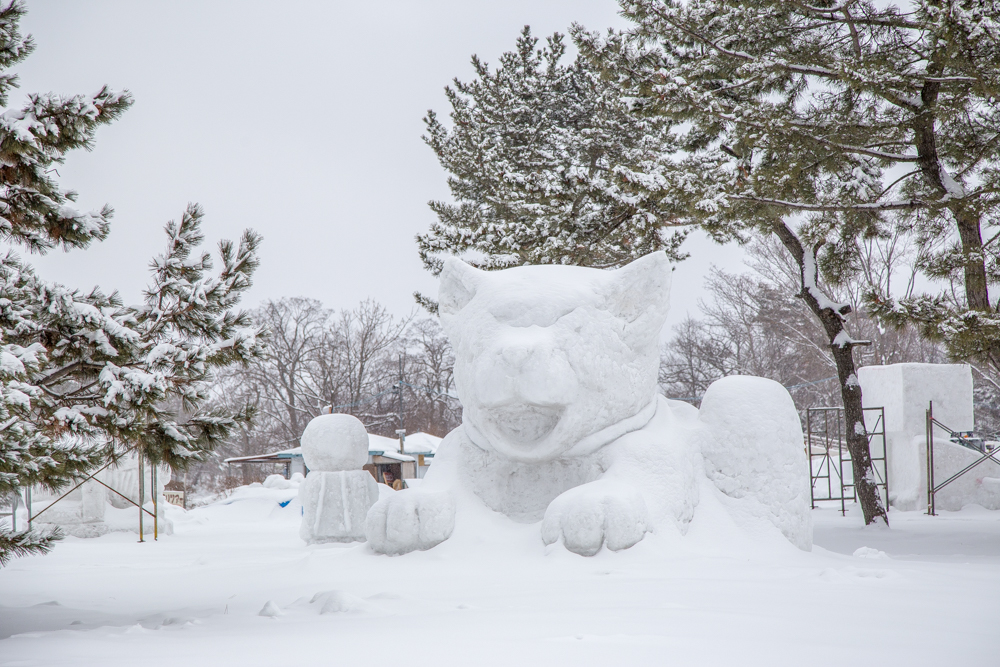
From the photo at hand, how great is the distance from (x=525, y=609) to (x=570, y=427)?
146 cm

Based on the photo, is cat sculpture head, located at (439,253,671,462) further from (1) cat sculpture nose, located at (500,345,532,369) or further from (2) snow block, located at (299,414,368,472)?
(2) snow block, located at (299,414,368,472)

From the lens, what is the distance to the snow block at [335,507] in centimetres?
783

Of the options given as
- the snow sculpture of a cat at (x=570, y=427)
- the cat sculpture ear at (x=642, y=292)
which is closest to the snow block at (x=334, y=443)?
the snow sculpture of a cat at (x=570, y=427)

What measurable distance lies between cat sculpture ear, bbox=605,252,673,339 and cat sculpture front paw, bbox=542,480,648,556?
44.2 inches

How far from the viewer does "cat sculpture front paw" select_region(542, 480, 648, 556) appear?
3.95 m

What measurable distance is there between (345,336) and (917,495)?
19540 millimetres

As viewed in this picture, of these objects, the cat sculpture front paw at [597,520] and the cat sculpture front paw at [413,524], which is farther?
the cat sculpture front paw at [413,524]

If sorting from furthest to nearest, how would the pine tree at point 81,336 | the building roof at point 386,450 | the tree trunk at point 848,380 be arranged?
the building roof at point 386,450 < the tree trunk at point 848,380 < the pine tree at point 81,336

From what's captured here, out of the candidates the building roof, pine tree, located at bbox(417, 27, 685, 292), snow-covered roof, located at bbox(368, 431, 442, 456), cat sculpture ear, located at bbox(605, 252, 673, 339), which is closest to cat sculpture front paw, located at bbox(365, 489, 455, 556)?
cat sculpture ear, located at bbox(605, 252, 673, 339)

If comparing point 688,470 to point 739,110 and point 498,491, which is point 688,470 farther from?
point 739,110

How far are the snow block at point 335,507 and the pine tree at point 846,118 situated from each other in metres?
4.27

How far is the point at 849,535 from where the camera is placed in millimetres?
8641

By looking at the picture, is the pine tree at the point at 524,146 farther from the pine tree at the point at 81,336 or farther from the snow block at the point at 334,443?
the pine tree at the point at 81,336

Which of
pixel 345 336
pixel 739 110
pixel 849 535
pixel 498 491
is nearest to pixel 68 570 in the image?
pixel 498 491
